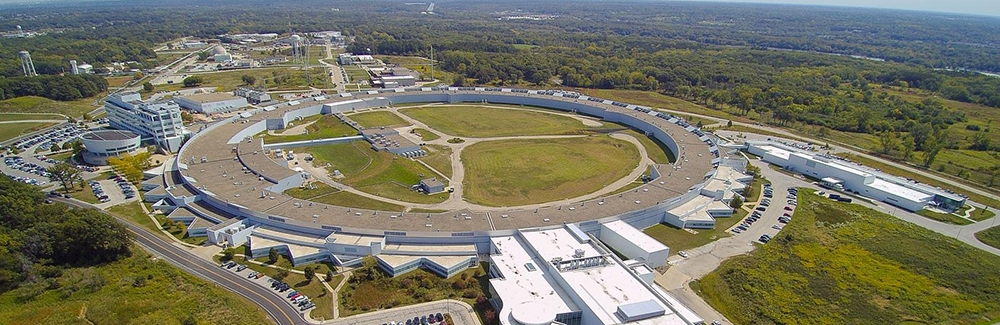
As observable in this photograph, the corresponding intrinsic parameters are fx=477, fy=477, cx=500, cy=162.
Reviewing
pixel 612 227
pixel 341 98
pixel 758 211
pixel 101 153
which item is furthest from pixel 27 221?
pixel 758 211

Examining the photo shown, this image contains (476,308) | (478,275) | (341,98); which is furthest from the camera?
(341,98)

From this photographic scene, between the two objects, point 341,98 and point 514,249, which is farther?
point 341,98

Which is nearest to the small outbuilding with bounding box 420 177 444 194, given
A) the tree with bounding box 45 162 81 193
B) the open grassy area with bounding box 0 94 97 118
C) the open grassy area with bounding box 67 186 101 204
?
the open grassy area with bounding box 67 186 101 204

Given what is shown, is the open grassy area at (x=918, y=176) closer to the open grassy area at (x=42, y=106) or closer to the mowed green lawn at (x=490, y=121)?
the mowed green lawn at (x=490, y=121)

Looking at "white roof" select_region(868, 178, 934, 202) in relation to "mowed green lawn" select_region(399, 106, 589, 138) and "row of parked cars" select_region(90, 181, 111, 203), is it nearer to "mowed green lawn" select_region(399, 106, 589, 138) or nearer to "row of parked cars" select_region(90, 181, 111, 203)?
"mowed green lawn" select_region(399, 106, 589, 138)

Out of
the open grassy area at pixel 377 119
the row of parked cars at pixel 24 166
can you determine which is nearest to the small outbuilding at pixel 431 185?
the open grassy area at pixel 377 119

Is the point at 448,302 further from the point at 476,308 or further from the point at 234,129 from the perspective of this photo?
the point at 234,129
